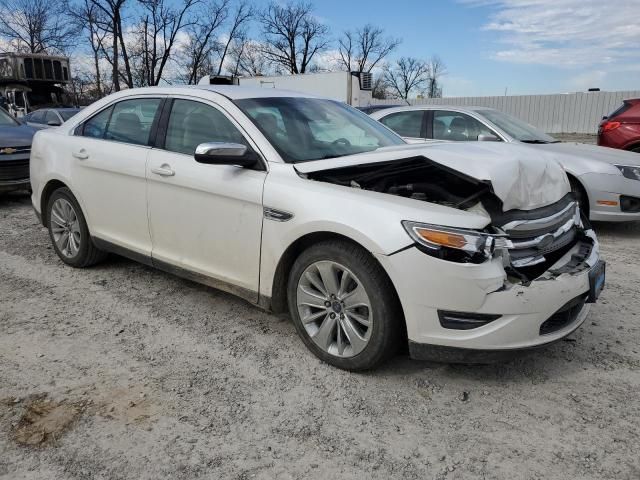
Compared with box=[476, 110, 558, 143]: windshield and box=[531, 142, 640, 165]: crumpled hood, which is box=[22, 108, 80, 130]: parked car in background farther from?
box=[531, 142, 640, 165]: crumpled hood

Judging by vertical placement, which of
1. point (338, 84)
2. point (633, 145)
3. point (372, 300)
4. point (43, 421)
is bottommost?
point (43, 421)

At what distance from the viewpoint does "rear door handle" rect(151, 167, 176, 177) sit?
12.5 feet

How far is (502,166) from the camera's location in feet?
9.79

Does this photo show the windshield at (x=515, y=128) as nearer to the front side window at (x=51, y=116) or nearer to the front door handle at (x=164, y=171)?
the front door handle at (x=164, y=171)

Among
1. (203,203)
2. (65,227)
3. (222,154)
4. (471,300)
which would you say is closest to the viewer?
(471,300)

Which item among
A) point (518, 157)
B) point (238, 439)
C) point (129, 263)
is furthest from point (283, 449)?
point (129, 263)

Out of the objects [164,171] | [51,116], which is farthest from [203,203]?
[51,116]

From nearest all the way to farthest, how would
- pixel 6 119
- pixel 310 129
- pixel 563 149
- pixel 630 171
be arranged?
1. pixel 310 129
2. pixel 630 171
3. pixel 563 149
4. pixel 6 119

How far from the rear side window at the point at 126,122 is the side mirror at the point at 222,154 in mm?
1066

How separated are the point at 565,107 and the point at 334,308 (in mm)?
29449

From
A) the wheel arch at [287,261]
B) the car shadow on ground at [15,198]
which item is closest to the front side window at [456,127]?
the wheel arch at [287,261]

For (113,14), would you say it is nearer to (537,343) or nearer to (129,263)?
(129,263)

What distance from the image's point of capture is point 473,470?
2.32 meters

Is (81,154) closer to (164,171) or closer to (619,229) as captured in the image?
(164,171)
